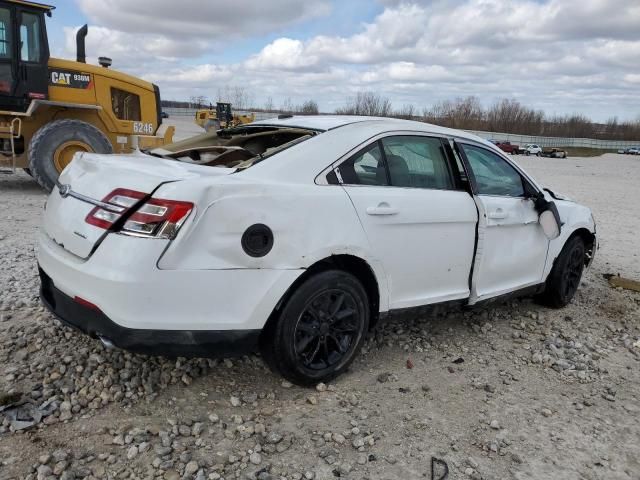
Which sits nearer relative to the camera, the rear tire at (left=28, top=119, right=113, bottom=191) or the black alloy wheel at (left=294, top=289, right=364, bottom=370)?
the black alloy wheel at (left=294, top=289, right=364, bottom=370)

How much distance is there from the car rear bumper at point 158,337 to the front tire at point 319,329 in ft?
0.61

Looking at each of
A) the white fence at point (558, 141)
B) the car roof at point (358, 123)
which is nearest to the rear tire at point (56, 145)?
the car roof at point (358, 123)

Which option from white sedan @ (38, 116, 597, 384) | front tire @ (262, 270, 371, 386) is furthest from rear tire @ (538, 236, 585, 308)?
front tire @ (262, 270, 371, 386)

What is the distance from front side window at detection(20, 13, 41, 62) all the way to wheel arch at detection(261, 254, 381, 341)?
325 inches

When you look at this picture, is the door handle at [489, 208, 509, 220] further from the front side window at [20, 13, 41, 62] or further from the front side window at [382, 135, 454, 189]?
the front side window at [20, 13, 41, 62]

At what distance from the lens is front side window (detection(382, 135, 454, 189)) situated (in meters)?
3.65

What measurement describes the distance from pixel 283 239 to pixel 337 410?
104 cm

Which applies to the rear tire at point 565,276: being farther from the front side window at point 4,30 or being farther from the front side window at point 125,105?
the front side window at point 4,30

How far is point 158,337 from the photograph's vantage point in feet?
9.02

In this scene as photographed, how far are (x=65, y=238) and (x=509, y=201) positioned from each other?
123 inches

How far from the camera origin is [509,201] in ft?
14.1

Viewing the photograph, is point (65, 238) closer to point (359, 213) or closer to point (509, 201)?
point (359, 213)

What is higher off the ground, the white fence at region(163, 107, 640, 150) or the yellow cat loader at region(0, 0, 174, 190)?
the yellow cat loader at region(0, 0, 174, 190)

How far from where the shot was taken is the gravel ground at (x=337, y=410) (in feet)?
8.83
